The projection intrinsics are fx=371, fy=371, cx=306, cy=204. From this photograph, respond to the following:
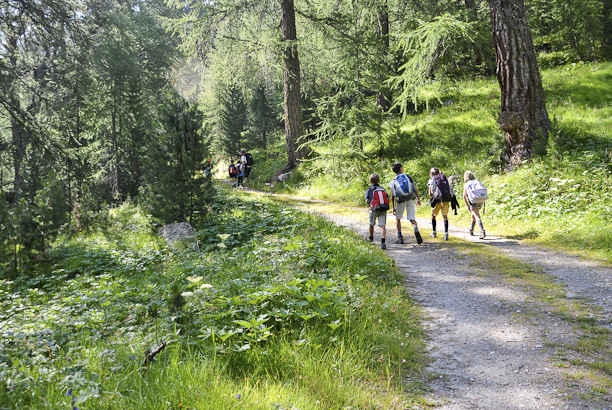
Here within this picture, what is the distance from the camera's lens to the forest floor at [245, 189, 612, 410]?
2.99m

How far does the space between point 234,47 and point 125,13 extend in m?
11.9

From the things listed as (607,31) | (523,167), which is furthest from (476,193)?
(607,31)

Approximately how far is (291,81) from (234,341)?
1547 cm

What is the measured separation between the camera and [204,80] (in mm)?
21328

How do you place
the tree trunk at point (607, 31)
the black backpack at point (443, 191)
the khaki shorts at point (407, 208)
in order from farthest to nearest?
the tree trunk at point (607, 31) < the black backpack at point (443, 191) < the khaki shorts at point (407, 208)

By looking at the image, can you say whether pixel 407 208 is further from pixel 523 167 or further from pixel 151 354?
pixel 151 354

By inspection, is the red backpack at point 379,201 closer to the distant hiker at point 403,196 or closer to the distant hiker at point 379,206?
the distant hiker at point 379,206

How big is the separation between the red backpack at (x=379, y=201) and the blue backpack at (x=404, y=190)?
1.56 ft

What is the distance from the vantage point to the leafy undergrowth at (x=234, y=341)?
2.56m

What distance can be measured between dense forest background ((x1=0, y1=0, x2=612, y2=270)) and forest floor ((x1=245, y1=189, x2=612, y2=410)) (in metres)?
5.71

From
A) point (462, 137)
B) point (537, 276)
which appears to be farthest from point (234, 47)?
point (537, 276)

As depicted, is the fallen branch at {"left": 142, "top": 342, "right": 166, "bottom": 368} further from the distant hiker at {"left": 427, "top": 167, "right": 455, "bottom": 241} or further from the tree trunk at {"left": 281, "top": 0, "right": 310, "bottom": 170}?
the tree trunk at {"left": 281, "top": 0, "right": 310, "bottom": 170}

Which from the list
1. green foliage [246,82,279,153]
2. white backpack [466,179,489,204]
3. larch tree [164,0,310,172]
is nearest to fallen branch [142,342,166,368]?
white backpack [466,179,489,204]

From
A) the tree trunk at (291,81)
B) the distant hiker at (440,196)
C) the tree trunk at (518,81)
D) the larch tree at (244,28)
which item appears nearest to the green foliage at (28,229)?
the distant hiker at (440,196)
